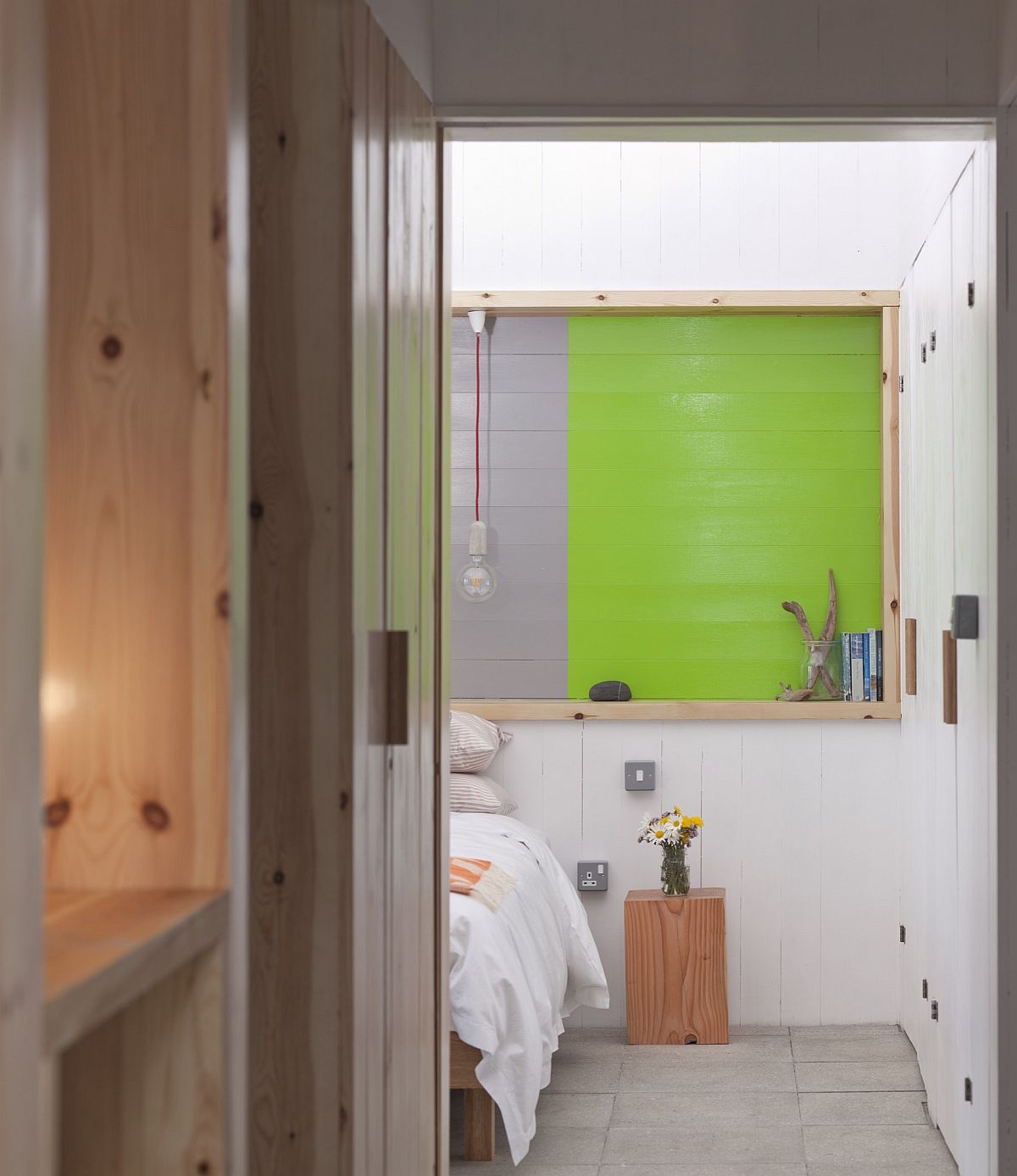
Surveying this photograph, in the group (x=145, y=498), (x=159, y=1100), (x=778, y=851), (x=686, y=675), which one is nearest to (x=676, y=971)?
(x=778, y=851)

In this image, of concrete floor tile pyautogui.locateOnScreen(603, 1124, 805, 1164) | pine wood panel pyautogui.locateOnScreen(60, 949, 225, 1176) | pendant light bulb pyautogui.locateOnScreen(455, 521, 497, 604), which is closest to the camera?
pine wood panel pyautogui.locateOnScreen(60, 949, 225, 1176)

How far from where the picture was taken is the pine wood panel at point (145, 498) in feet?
3.89

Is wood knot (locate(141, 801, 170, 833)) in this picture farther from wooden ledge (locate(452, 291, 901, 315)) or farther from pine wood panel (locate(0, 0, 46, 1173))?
wooden ledge (locate(452, 291, 901, 315))

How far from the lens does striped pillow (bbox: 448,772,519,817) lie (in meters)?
4.23

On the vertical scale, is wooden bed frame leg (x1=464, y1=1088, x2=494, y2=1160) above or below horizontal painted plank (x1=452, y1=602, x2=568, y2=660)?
below

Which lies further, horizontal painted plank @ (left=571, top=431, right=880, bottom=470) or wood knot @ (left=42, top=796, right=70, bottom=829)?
horizontal painted plank @ (left=571, top=431, right=880, bottom=470)

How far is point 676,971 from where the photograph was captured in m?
4.11

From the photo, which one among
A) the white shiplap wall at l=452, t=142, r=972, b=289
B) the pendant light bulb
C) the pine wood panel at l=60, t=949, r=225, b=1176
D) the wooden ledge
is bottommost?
the pine wood panel at l=60, t=949, r=225, b=1176

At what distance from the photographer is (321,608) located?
5.54 ft

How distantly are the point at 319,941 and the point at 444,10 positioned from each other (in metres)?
1.57

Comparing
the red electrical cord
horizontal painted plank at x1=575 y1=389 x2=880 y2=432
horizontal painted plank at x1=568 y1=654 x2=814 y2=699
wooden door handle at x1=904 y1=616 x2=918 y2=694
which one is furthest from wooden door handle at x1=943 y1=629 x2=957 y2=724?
the red electrical cord

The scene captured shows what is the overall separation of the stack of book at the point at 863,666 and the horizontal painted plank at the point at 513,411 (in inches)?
49.5

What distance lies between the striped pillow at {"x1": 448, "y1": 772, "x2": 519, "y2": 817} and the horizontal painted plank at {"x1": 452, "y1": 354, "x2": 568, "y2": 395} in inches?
54.0

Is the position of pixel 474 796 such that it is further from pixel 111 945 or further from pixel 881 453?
pixel 111 945
